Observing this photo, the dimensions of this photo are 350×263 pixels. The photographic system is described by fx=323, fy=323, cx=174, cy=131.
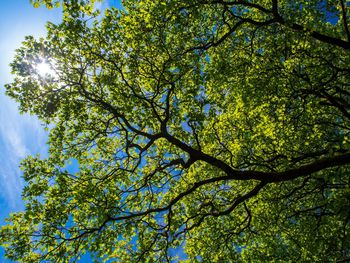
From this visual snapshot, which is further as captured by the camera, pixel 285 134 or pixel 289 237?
pixel 289 237

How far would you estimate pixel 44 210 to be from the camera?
1537 centimetres

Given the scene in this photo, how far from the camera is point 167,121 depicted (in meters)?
18.2

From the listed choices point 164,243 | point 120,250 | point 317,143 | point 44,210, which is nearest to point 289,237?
point 317,143

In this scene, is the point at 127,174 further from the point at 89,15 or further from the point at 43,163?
the point at 89,15

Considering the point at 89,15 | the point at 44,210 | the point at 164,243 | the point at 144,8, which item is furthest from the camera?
the point at 144,8

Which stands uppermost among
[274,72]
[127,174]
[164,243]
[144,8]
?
[144,8]

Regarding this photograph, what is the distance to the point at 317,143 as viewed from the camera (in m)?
22.2

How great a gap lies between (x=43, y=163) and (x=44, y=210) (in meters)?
3.09

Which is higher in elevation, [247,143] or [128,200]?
[247,143]

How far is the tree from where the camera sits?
1579cm

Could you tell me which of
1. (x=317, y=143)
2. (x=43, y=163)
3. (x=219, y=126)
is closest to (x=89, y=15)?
(x=43, y=163)

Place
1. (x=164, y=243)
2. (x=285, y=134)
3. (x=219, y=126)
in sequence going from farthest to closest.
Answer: (x=219, y=126), (x=285, y=134), (x=164, y=243)

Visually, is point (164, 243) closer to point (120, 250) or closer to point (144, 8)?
point (120, 250)

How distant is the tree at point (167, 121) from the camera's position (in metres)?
15.8
